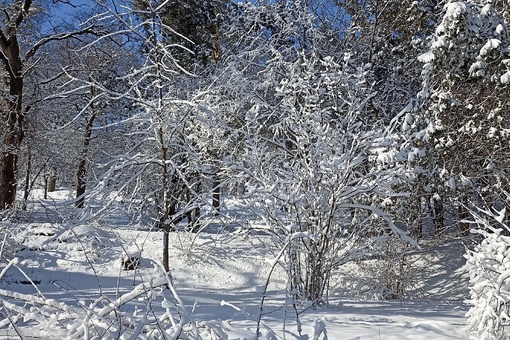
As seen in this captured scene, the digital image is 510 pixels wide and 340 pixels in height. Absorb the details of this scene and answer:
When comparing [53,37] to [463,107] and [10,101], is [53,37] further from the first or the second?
[463,107]

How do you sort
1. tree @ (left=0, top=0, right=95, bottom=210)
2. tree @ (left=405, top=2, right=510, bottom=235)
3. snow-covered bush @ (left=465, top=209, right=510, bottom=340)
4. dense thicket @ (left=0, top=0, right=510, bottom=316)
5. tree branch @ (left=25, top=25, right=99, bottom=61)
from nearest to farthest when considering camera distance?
snow-covered bush @ (left=465, top=209, right=510, bottom=340)
dense thicket @ (left=0, top=0, right=510, bottom=316)
tree @ (left=405, top=2, right=510, bottom=235)
tree @ (left=0, top=0, right=95, bottom=210)
tree branch @ (left=25, top=25, right=99, bottom=61)

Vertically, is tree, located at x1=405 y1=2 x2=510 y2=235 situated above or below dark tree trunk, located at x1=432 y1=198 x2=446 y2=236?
above

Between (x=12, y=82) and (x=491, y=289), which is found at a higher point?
(x=12, y=82)

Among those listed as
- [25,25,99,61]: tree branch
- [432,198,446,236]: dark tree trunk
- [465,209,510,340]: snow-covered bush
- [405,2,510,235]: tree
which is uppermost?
[25,25,99,61]: tree branch

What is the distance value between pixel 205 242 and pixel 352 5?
7.81 meters

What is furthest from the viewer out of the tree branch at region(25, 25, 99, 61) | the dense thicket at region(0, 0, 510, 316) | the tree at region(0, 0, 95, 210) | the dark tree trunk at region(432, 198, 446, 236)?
the tree branch at region(25, 25, 99, 61)

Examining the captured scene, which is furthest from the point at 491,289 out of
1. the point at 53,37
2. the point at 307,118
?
the point at 53,37

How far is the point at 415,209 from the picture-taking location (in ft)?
29.9

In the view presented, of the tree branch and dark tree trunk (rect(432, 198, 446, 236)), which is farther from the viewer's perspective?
the tree branch

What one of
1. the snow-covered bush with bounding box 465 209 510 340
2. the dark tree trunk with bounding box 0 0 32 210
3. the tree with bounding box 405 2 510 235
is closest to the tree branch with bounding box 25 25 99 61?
the dark tree trunk with bounding box 0 0 32 210

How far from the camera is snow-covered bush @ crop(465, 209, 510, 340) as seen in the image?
11.1 feet

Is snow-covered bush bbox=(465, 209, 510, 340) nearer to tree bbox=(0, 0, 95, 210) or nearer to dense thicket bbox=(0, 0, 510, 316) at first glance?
dense thicket bbox=(0, 0, 510, 316)

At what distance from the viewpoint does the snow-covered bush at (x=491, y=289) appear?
338 cm

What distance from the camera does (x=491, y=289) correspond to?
3463 millimetres
